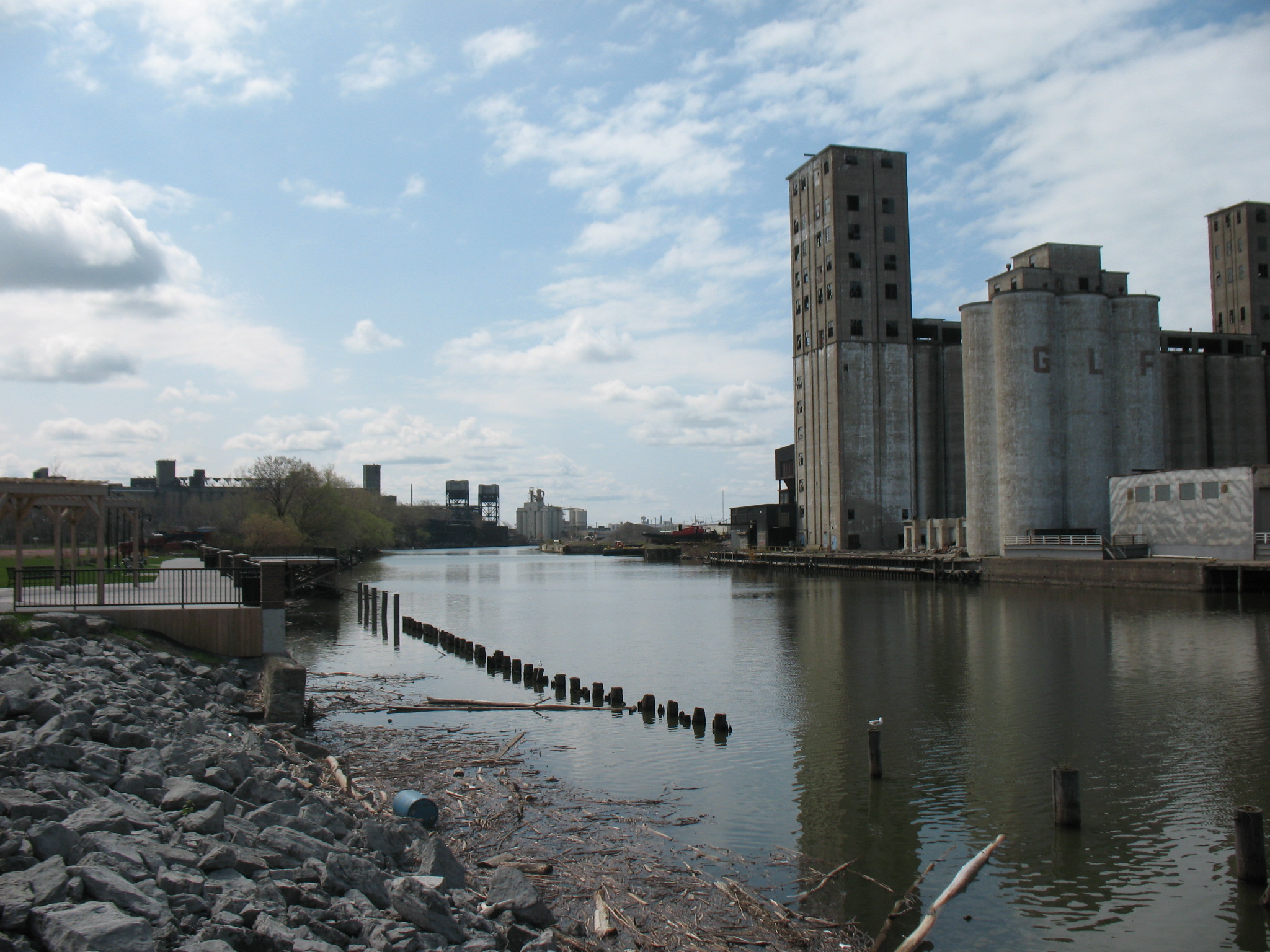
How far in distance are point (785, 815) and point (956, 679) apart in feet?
46.1

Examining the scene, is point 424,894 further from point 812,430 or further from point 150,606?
point 812,430

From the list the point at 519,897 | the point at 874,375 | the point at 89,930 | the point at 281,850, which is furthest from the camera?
the point at 874,375

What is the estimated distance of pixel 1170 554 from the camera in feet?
186

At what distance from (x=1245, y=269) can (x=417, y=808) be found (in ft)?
406

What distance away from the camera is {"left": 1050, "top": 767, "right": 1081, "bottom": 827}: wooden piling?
43.0 feet

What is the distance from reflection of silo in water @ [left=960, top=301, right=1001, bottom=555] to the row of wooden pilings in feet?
160

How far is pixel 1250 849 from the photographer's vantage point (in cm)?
Answer: 1104

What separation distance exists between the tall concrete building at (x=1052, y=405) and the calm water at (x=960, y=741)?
2441cm

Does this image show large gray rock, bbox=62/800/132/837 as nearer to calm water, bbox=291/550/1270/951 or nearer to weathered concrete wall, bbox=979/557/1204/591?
calm water, bbox=291/550/1270/951

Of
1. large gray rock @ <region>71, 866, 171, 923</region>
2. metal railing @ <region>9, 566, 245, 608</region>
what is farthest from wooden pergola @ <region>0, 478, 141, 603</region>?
large gray rock @ <region>71, 866, 171, 923</region>

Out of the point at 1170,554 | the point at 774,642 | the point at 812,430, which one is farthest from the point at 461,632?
the point at 812,430

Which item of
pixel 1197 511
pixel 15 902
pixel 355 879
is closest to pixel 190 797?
pixel 355 879

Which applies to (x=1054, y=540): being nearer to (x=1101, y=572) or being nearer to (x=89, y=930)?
(x=1101, y=572)

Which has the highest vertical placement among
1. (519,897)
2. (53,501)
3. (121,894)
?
(53,501)
